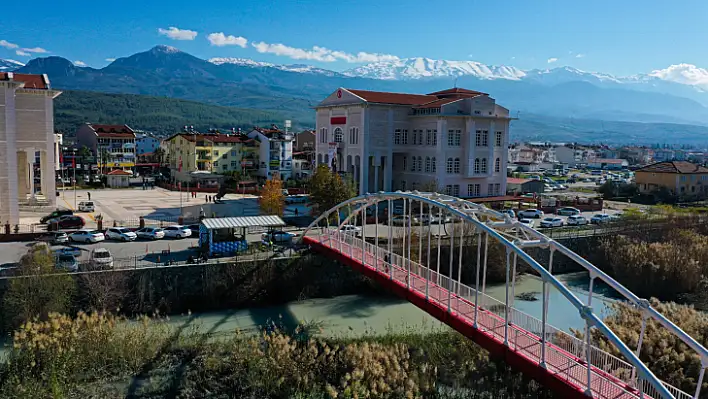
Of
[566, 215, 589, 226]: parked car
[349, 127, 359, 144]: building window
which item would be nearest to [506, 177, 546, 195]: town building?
[566, 215, 589, 226]: parked car

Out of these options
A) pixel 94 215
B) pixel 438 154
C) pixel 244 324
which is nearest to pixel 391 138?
pixel 438 154

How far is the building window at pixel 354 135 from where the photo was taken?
47.8 meters

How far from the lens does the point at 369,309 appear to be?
25531mm

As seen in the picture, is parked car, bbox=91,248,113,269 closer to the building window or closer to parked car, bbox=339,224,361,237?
parked car, bbox=339,224,361,237

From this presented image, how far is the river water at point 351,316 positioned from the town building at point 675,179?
118 feet

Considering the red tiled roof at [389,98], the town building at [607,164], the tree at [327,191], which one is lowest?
the tree at [327,191]

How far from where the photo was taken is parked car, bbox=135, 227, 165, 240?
3106cm

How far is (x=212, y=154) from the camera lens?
222ft

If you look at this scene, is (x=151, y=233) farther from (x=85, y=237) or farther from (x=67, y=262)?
(x=67, y=262)

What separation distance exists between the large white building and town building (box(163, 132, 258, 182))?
2108 centimetres

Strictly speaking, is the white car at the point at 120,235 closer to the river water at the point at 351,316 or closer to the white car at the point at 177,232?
the white car at the point at 177,232

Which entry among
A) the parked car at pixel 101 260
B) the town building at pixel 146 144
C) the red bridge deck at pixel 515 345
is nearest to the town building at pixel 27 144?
the parked car at pixel 101 260

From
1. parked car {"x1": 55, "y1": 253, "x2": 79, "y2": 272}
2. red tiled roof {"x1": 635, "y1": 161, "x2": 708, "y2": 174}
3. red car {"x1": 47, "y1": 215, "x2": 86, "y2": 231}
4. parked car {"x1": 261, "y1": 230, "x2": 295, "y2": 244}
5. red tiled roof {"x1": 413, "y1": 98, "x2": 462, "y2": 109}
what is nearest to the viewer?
parked car {"x1": 55, "y1": 253, "x2": 79, "y2": 272}

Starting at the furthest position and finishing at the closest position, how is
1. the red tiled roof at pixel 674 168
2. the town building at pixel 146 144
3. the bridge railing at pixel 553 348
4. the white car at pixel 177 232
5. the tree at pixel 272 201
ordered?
the town building at pixel 146 144
the red tiled roof at pixel 674 168
the tree at pixel 272 201
the white car at pixel 177 232
the bridge railing at pixel 553 348
